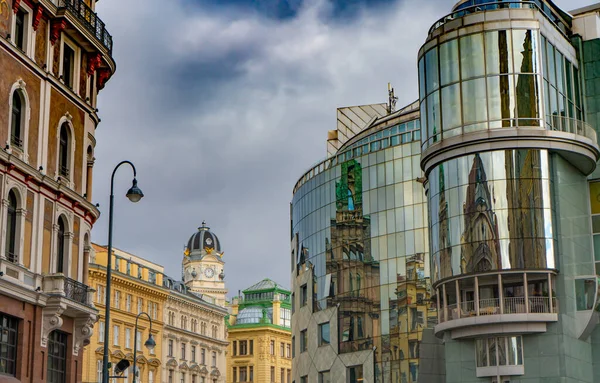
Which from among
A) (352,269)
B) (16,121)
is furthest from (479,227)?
(352,269)

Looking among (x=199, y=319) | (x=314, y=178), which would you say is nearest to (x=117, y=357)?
(x=199, y=319)

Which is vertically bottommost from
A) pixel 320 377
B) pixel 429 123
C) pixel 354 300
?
pixel 320 377

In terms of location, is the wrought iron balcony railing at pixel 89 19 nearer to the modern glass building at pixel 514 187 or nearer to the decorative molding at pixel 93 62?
the decorative molding at pixel 93 62

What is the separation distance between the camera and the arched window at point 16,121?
3709 centimetres

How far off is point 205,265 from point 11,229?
5181 inches

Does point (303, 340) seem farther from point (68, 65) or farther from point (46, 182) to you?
point (46, 182)

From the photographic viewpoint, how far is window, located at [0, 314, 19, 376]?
35.4 metres

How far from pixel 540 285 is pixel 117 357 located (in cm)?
6204

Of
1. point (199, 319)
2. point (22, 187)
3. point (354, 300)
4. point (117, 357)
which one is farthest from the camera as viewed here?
point (199, 319)

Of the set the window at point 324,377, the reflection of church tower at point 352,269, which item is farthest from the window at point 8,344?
the window at point 324,377

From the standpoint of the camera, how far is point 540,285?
4862 cm

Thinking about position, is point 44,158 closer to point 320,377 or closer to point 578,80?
point 578,80

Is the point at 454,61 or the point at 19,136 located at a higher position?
the point at 454,61

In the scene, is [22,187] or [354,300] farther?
[354,300]
